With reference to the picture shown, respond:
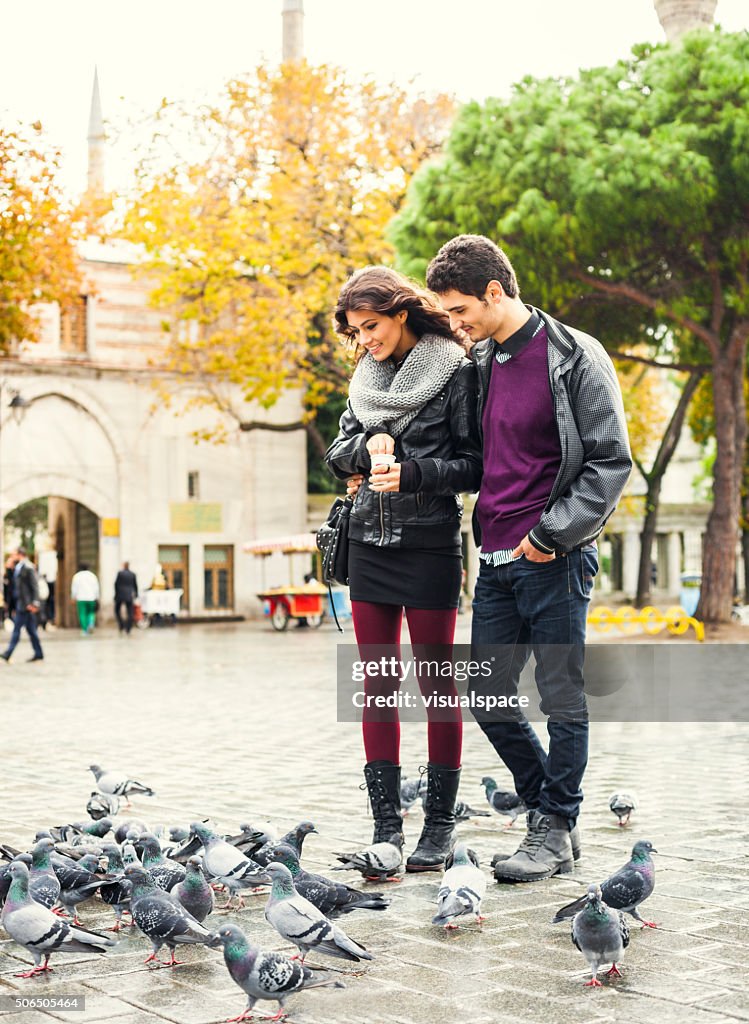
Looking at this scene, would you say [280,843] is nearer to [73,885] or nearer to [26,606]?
[73,885]

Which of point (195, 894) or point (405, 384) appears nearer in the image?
point (195, 894)

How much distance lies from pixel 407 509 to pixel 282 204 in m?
28.2

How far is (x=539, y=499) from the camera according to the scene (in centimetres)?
521

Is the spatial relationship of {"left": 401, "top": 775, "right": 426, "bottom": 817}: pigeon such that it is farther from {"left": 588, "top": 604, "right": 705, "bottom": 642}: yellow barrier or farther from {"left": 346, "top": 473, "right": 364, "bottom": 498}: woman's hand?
{"left": 588, "top": 604, "right": 705, "bottom": 642}: yellow barrier

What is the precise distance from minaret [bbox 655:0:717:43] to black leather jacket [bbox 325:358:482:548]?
28252mm

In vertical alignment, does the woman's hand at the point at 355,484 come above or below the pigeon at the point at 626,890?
above

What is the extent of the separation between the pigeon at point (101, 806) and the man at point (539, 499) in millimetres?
2167

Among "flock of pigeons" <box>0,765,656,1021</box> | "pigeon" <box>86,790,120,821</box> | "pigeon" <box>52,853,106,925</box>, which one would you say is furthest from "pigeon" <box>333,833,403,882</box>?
"pigeon" <box>86,790,120,821</box>

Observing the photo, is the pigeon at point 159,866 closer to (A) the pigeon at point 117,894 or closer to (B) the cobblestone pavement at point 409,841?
(A) the pigeon at point 117,894

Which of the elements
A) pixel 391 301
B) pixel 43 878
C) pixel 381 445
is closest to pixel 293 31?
pixel 391 301

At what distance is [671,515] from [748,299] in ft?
102

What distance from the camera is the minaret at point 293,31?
55.6 metres

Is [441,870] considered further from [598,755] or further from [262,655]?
[262,655]

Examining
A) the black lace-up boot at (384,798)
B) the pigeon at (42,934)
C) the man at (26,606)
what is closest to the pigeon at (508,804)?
the black lace-up boot at (384,798)
